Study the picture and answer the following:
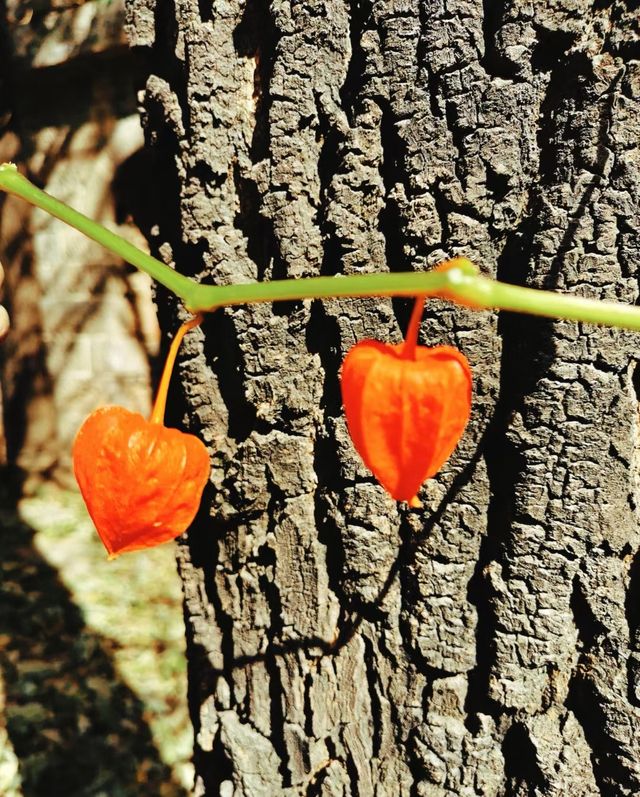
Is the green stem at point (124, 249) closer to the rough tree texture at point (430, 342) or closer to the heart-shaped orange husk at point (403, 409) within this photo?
the heart-shaped orange husk at point (403, 409)

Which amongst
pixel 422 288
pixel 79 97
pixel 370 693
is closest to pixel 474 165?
pixel 422 288

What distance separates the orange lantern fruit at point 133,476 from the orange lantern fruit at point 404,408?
9.1 inches

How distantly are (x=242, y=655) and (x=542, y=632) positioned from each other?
49cm

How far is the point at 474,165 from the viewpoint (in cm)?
93

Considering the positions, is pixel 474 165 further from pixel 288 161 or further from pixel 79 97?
pixel 79 97

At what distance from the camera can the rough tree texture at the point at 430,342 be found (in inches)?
35.9

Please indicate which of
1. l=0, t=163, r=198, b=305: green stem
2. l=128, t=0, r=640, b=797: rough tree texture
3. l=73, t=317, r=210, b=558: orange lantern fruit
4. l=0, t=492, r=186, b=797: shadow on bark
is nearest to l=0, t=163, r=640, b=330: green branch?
l=0, t=163, r=198, b=305: green stem

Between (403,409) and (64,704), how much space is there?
209 centimetres

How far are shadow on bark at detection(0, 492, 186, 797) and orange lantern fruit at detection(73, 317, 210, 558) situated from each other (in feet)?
5.13

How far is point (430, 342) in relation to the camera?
988mm

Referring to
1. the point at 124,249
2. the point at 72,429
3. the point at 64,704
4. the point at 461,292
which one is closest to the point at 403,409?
the point at 461,292

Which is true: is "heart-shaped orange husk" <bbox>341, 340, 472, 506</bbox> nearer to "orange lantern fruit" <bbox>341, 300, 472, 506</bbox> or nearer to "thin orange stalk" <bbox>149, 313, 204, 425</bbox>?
"orange lantern fruit" <bbox>341, 300, 472, 506</bbox>

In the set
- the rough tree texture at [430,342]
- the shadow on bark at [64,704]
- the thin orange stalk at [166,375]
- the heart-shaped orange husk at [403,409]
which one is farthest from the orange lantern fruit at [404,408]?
the shadow on bark at [64,704]

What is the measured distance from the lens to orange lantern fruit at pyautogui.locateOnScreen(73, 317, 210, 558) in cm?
81
